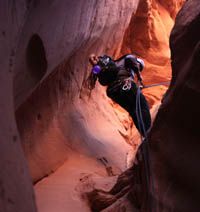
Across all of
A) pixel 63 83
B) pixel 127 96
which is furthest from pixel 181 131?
pixel 63 83

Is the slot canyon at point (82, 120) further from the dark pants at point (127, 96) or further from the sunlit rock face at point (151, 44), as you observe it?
the dark pants at point (127, 96)

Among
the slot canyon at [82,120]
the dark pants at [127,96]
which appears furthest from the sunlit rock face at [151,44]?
the dark pants at [127,96]

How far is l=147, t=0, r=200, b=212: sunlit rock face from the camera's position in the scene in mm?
2164

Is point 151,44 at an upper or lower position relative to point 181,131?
Result: lower

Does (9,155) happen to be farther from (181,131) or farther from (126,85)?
(126,85)

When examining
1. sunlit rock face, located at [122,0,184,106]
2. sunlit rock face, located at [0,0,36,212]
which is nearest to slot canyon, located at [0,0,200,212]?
sunlit rock face, located at [0,0,36,212]

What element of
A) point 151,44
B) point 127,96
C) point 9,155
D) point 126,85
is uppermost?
point 9,155

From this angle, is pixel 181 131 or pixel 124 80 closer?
pixel 181 131

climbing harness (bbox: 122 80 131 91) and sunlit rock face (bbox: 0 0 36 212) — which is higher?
sunlit rock face (bbox: 0 0 36 212)

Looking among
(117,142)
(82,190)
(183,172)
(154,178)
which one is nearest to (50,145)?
(82,190)

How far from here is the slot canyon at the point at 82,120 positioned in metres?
2.15

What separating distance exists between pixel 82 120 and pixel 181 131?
3.50 meters

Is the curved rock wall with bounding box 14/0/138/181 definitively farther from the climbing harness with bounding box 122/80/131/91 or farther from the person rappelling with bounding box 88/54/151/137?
the climbing harness with bounding box 122/80/131/91

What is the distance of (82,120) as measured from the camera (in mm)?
5684
